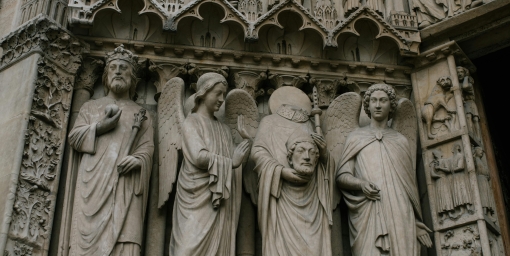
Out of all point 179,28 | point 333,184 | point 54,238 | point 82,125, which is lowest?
point 54,238

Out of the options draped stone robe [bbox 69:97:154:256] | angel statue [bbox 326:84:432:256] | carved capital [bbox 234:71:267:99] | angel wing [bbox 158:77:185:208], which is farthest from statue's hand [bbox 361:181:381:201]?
draped stone robe [bbox 69:97:154:256]

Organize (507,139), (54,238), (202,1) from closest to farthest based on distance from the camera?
1. (54,238)
2. (202,1)
3. (507,139)

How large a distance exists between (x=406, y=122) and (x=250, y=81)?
5.90 feet

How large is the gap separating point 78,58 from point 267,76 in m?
2.11

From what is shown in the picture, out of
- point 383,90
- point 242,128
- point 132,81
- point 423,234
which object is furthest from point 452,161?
point 132,81

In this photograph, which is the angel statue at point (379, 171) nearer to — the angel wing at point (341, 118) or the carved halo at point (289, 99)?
the angel wing at point (341, 118)

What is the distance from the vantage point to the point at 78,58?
24.6 ft

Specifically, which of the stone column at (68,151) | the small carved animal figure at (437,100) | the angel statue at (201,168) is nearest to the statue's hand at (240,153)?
the angel statue at (201,168)

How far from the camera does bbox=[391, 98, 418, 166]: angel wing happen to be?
761 cm

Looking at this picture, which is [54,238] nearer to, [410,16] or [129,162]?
[129,162]

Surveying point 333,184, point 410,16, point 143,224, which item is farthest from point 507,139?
point 143,224

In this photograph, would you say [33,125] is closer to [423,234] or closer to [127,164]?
[127,164]

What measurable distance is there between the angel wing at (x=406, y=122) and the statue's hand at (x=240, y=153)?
5.90 feet

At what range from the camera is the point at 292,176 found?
6.69 metres
